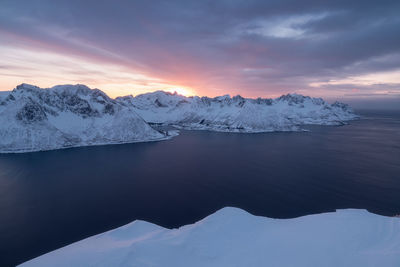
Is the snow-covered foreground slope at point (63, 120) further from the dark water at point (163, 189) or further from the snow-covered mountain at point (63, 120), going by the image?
the dark water at point (163, 189)

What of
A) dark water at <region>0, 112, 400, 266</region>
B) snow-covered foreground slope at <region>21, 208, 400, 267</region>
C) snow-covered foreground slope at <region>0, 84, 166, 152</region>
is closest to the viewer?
snow-covered foreground slope at <region>21, 208, 400, 267</region>

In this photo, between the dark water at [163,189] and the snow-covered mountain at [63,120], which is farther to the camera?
the snow-covered mountain at [63,120]

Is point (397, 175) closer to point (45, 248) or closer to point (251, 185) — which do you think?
point (251, 185)

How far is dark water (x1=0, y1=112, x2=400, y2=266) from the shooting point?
4056cm

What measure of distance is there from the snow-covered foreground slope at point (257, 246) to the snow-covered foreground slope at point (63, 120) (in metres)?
126

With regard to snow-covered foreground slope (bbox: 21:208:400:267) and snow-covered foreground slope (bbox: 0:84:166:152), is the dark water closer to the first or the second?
snow-covered foreground slope (bbox: 0:84:166:152)

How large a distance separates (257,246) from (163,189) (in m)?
44.3

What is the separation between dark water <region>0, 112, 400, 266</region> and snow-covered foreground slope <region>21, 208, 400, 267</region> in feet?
69.7

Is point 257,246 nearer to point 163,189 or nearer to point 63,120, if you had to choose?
point 163,189

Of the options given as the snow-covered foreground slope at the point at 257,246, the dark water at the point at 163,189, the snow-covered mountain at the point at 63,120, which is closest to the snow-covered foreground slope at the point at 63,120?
the snow-covered mountain at the point at 63,120

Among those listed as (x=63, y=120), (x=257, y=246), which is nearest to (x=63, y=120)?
(x=63, y=120)

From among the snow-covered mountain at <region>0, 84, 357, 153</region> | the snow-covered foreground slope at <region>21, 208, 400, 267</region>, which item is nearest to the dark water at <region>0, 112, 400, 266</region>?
the snow-covered mountain at <region>0, 84, 357, 153</region>

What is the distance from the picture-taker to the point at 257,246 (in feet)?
60.5

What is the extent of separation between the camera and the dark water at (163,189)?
40.6 meters
